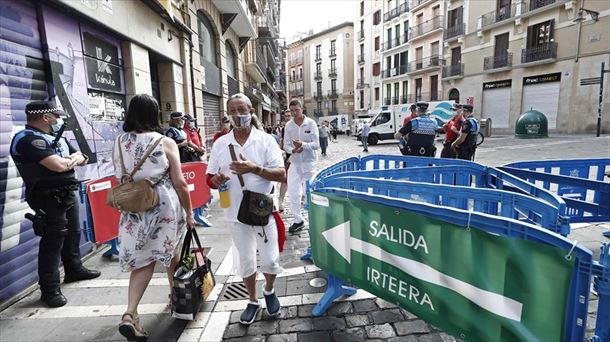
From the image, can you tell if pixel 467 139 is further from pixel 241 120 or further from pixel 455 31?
pixel 455 31

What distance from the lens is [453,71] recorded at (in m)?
32.6

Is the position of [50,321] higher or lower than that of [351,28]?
lower

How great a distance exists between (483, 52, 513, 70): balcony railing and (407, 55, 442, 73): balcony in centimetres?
591

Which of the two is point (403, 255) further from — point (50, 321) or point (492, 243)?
point (50, 321)

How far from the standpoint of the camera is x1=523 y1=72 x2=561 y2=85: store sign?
24.7 metres

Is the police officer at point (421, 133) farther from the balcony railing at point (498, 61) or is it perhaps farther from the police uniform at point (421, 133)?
the balcony railing at point (498, 61)

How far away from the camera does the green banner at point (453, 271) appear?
1525 millimetres

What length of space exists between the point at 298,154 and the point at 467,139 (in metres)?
3.82

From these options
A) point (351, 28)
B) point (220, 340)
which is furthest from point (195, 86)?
point (351, 28)

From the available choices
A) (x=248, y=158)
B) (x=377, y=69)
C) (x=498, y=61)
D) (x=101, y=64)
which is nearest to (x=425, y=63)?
(x=498, y=61)

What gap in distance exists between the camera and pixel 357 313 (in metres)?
2.98

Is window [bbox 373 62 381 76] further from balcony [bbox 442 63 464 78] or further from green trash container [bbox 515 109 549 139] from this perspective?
green trash container [bbox 515 109 549 139]

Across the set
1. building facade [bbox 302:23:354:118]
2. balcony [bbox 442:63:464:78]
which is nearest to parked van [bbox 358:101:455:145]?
balcony [bbox 442:63:464:78]

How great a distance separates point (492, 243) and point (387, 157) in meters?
3.42
